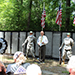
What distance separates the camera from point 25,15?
19.0 m

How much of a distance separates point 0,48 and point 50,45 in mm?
3177

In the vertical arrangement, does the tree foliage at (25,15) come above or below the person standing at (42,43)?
above

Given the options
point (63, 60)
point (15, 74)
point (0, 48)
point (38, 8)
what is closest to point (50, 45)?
point (63, 60)

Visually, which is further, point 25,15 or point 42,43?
point 25,15

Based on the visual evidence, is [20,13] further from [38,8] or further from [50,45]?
[50,45]

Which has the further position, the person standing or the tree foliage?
the tree foliage

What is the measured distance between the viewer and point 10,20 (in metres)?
17.0

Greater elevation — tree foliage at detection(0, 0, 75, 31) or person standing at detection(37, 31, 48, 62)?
tree foliage at detection(0, 0, 75, 31)

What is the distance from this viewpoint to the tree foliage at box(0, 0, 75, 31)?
16.7 meters

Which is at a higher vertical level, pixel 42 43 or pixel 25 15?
pixel 25 15

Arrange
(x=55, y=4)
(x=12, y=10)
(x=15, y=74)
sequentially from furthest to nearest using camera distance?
(x=55, y=4) < (x=12, y=10) < (x=15, y=74)

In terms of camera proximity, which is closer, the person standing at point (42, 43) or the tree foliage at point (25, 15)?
the person standing at point (42, 43)

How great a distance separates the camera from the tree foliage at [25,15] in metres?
16.7

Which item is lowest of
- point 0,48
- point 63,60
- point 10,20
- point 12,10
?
point 63,60
